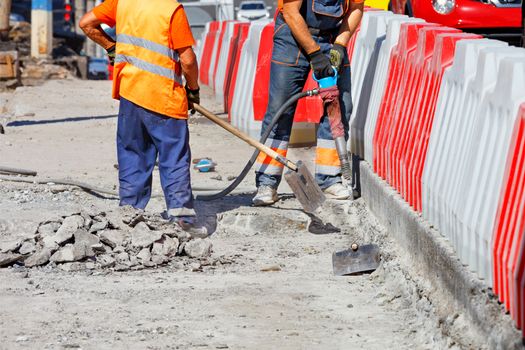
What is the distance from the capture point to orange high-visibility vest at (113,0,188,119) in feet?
26.5

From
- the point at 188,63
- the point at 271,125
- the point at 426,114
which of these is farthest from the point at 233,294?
the point at 271,125

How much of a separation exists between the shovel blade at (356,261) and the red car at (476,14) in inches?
307

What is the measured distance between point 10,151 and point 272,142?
4.16 m

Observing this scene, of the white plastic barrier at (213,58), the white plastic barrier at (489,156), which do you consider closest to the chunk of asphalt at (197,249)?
the white plastic barrier at (489,156)

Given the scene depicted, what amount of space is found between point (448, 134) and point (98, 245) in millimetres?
2322

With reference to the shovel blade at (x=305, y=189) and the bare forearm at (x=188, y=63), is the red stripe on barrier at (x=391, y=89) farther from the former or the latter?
the bare forearm at (x=188, y=63)

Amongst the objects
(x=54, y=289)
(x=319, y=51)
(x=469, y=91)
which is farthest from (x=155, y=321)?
(x=319, y=51)

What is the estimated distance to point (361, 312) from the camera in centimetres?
642

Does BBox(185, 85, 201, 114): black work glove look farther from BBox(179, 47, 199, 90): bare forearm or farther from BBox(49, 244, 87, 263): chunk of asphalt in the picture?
BBox(49, 244, 87, 263): chunk of asphalt

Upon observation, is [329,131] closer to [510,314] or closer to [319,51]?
[319,51]

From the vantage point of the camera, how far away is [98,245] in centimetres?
764

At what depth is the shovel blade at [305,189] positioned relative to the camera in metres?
8.40

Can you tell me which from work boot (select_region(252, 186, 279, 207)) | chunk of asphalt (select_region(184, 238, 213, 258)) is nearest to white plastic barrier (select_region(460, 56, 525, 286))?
chunk of asphalt (select_region(184, 238, 213, 258))

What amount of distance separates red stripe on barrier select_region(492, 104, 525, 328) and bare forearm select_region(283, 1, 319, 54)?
3862mm
